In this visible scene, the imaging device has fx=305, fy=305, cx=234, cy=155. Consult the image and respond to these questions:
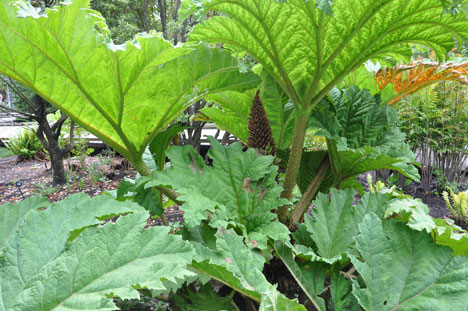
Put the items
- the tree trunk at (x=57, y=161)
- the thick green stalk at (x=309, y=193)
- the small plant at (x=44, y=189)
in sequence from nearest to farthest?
the thick green stalk at (x=309, y=193) < the small plant at (x=44, y=189) < the tree trunk at (x=57, y=161)

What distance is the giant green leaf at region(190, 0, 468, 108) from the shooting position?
0.80 metres

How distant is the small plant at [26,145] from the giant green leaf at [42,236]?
705 centimetres

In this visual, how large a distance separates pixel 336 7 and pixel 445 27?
0.30 metres

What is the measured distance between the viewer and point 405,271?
71 centimetres

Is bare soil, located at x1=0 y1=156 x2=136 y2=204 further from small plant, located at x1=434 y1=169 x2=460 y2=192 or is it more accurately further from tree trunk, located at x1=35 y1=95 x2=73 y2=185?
small plant, located at x1=434 y1=169 x2=460 y2=192

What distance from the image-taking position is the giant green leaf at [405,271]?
Result: 670mm

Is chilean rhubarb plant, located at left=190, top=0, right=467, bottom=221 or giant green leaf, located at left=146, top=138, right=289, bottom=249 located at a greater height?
chilean rhubarb plant, located at left=190, top=0, right=467, bottom=221

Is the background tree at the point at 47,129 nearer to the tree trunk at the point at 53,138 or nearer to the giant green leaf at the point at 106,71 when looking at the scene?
the tree trunk at the point at 53,138

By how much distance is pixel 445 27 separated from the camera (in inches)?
32.4

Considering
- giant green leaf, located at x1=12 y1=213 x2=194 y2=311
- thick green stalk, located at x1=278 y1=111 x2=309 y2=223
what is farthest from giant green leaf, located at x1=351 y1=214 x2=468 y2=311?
giant green leaf, located at x1=12 y1=213 x2=194 y2=311

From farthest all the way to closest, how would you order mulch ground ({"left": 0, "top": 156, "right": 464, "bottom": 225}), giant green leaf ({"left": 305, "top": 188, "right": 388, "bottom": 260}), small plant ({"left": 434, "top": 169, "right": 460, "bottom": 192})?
small plant ({"left": 434, "top": 169, "right": 460, "bottom": 192})
mulch ground ({"left": 0, "top": 156, "right": 464, "bottom": 225})
giant green leaf ({"left": 305, "top": 188, "right": 388, "bottom": 260})

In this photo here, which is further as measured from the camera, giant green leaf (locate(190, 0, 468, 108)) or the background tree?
the background tree

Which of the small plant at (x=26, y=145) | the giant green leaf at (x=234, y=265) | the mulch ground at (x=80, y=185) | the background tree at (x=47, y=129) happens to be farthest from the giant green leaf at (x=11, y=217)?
the small plant at (x=26, y=145)

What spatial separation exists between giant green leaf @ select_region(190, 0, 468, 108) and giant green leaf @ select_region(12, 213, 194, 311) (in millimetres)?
578
